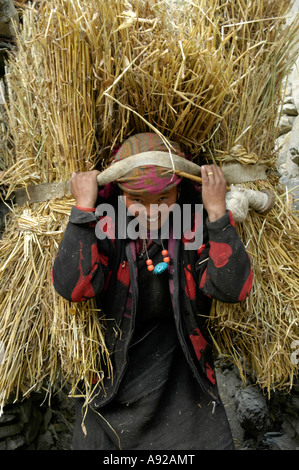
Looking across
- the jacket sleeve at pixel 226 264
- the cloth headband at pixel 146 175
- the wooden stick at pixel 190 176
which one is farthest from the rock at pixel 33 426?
the wooden stick at pixel 190 176

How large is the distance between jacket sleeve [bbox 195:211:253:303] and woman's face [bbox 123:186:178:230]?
0.15 metres

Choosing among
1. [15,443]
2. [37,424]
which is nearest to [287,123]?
[37,424]

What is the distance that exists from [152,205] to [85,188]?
23cm

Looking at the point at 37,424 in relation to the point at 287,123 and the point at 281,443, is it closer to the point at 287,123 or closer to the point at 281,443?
the point at 281,443

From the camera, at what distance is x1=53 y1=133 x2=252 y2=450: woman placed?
130 cm

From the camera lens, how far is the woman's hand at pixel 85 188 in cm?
134

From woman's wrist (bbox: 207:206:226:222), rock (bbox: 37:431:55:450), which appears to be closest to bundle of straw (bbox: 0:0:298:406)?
woman's wrist (bbox: 207:206:226:222)

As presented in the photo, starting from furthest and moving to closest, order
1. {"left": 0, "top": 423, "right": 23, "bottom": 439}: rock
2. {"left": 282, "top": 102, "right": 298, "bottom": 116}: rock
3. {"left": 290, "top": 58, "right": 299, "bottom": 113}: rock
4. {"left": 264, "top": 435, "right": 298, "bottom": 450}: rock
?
{"left": 282, "top": 102, "right": 298, "bottom": 116}: rock → {"left": 290, "top": 58, "right": 299, "bottom": 113}: rock → {"left": 264, "top": 435, "right": 298, "bottom": 450}: rock → {"left": 0, "top": 423, "right": 23, "bottom": 439}: rock

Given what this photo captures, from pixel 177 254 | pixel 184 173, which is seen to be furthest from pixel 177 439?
pixel 184 173

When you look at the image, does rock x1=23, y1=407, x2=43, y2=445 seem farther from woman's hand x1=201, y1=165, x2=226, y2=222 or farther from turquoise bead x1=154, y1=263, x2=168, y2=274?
woman's hand x1=201, y1=165, x2=226, y2=222

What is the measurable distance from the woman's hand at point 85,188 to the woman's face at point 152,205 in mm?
109

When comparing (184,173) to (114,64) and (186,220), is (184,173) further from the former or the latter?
(114,64)

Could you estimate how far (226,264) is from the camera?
4.22ft

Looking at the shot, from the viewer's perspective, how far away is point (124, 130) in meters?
1.46
